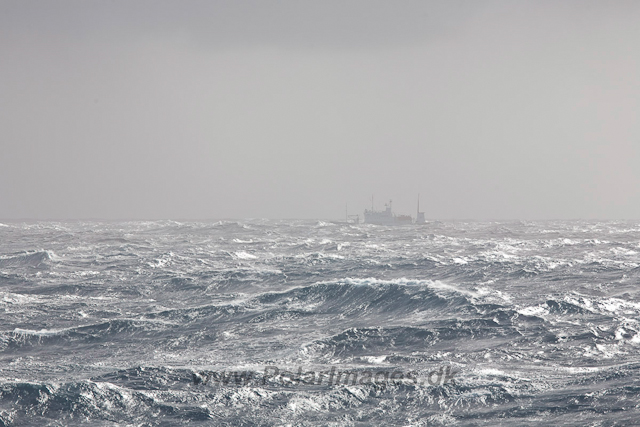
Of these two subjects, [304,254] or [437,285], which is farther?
[304,254]

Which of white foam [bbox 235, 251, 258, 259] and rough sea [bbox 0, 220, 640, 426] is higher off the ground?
rough sea [bbox 0, 220, 640, 426]

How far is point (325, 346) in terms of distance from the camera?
1101 inches

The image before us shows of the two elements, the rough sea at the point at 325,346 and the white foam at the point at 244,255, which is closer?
the rough sea at the point at 325,346

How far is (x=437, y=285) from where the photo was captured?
44500 mm

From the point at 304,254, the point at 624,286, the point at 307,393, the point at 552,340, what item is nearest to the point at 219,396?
the point at 307,393

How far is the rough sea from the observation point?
19.2m

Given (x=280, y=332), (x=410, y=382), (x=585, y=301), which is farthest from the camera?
(x=585, y=301)

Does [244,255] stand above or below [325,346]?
below

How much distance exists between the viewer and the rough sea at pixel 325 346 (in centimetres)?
1919

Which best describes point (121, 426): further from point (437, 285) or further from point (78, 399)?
point (437, 285)

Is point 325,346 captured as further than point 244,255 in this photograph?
No

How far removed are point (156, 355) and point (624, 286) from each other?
113 feet

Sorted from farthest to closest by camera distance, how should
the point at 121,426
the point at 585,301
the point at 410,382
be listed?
the point at 585,301 → the point at 410,382 → the point at 121,426

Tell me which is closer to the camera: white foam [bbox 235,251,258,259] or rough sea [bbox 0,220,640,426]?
rough sea [bbox 0,220,640,426]
